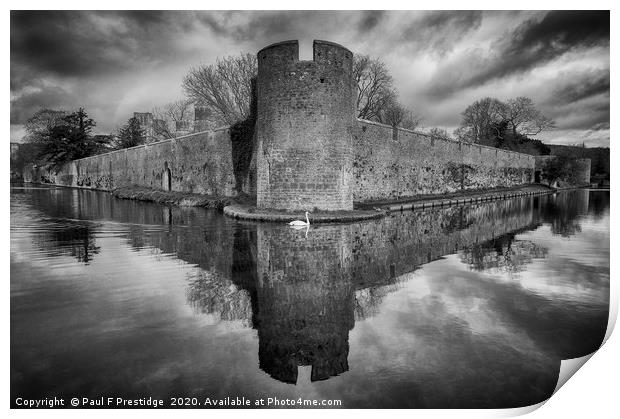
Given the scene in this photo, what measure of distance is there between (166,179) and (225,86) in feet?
29.2

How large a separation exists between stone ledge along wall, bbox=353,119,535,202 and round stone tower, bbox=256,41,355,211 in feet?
20.0

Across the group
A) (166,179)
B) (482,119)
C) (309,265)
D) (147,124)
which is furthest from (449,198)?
(147,124)

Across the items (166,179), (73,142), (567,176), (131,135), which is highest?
(131,135)

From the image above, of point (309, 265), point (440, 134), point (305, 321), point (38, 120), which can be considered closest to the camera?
point (305, 321)

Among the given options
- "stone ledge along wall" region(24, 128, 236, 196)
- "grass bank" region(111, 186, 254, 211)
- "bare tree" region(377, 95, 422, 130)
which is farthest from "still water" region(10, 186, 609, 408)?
"bare tree" region(377, 95, 422, 130)

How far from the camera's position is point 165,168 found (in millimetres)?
25656

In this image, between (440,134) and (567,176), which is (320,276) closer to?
(440,134)

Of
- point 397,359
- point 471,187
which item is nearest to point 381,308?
point 397,359

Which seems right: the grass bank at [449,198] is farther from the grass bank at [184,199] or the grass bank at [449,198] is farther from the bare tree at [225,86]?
the bare tree at [225,86]

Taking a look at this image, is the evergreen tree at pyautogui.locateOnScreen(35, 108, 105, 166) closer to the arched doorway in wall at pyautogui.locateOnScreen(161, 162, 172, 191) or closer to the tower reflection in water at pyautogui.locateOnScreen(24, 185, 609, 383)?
the arched doorway in wall at pyautogui.locateOnScreen(161, 162, 172, 191)

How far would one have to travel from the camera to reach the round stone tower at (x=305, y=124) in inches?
493

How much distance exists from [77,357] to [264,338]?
145 cm

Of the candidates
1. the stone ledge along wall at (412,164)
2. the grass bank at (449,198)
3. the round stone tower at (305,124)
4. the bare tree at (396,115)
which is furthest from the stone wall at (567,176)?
the round stone tower at (305,124)

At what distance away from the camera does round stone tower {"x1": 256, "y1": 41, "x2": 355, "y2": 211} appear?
12531 mm
